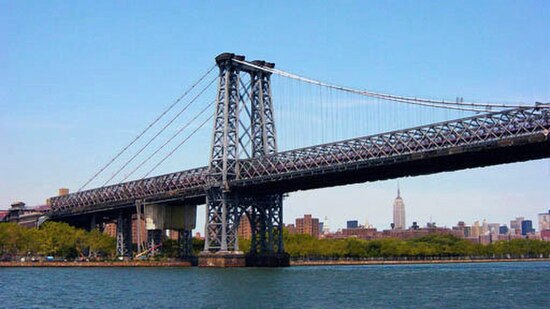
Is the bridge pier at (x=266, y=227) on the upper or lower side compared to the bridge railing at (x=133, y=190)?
lower

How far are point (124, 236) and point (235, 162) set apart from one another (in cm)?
4529

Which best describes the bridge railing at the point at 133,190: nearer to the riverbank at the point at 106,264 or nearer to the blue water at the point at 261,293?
the riverbank at the point at 106,264

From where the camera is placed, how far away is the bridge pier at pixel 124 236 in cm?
14425

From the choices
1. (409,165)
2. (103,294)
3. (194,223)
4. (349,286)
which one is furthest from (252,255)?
(103,294)

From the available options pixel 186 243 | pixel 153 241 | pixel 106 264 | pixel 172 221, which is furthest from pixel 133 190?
pixel 106 264

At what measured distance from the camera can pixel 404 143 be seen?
9306 cm

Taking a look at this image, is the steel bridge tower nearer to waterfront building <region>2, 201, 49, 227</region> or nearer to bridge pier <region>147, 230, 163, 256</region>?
bridge pier <region>147, 230, 163, 256</region>

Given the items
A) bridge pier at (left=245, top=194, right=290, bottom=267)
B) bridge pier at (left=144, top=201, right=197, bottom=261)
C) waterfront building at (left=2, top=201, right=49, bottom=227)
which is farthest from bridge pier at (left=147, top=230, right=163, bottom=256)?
waterfront building at (left=2, top=201, right=49, bottom=227)

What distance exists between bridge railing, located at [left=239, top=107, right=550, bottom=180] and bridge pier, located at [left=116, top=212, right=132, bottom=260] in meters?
42.4

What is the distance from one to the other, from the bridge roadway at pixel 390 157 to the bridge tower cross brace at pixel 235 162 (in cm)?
199

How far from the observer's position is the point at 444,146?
295ft

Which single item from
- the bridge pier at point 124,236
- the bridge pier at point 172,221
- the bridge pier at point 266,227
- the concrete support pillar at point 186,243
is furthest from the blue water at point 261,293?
the bridge pier at point 124,236

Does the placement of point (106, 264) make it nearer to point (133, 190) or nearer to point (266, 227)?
point (133, 190)

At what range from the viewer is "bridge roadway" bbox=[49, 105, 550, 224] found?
8462 cm
